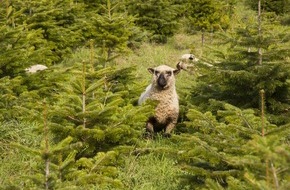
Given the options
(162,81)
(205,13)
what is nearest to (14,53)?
(162,81)

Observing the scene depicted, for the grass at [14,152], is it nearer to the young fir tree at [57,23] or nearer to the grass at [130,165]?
the grass at [130,165]

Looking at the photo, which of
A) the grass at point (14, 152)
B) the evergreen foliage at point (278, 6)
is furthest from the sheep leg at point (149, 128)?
the evergreen foliage at point (278, 6)

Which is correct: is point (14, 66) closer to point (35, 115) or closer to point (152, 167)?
point (35, 115)

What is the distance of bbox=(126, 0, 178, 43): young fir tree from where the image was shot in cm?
1471

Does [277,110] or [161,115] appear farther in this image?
[161,115]

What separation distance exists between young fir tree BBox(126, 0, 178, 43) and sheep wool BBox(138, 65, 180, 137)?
7409mm

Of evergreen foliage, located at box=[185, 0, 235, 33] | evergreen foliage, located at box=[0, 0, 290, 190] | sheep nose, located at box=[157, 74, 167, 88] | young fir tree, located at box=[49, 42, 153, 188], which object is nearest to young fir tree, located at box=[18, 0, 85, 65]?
evergreen foliage, located at box=[0, 0, 290, 190]

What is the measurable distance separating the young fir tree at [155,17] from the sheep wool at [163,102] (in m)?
7.41

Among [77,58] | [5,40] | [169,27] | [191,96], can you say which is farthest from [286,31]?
[169,27]

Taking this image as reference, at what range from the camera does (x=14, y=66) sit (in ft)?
23.7

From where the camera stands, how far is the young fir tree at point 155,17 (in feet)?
48.3

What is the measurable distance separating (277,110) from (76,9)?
Result: 822cm

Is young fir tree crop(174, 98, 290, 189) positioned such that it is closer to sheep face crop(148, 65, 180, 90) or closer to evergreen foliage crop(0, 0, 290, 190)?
evergreen foliage crop(0, 0, 290, 190)

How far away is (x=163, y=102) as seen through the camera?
23.4 ft
